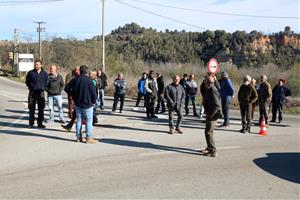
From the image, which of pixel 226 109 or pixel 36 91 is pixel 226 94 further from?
pixel 36 91

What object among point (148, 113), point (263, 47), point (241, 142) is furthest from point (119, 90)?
point (263, 47)

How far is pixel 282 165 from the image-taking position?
8766mm

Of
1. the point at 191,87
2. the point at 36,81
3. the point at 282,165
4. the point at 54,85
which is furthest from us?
the point at 191,87

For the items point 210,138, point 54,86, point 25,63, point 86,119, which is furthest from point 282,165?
point 25,63

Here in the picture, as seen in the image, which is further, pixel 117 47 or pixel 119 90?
pixel 117 47

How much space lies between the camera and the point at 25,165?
843cm

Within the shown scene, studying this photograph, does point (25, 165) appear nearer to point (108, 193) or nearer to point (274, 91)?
point (108, 193)

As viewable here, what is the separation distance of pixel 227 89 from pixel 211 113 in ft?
15.2

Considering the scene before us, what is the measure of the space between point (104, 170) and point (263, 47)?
83400mm

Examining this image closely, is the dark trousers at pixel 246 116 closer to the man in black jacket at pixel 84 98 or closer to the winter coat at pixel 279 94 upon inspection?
the winter coat at pixel 279 94

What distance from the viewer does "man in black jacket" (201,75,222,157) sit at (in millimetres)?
9516

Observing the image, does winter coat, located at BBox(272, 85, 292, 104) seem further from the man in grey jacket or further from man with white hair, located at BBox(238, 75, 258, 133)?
the man in grey jacket

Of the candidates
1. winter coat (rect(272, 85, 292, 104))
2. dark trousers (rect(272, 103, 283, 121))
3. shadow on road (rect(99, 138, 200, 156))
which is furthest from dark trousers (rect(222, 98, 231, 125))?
shadow on road (rect(99, 138, 200, 156))

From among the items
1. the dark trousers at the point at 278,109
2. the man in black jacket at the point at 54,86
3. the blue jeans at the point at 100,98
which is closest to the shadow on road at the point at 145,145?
the man in black jacket at the point at 54,86
